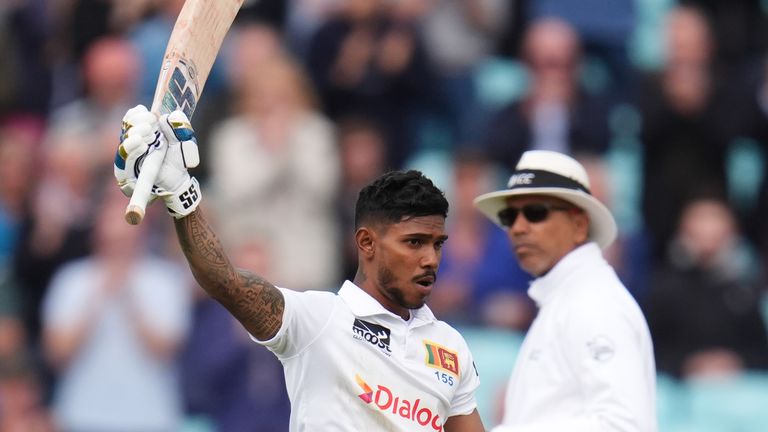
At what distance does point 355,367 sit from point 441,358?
41 cm

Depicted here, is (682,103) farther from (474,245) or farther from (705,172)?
(474,245)

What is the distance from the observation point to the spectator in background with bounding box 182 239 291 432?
1066cm

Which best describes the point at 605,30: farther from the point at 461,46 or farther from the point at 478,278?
the point at 478,278

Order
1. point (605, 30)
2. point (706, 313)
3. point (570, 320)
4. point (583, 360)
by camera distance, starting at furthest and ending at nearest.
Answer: point (605, 30), point (706, 313), point (570, 320), point (583, 360)

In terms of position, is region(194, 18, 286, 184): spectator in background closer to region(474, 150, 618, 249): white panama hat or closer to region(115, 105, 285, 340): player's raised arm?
region(474, 150, 618, 249): white panama hat

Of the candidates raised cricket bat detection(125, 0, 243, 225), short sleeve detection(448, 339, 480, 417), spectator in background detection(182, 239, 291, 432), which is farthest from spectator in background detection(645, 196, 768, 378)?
raised cricket bat detection(125, 0, 243, 225)

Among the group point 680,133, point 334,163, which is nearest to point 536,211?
point 334,163

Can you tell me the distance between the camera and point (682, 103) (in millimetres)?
12453

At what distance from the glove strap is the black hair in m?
0.76

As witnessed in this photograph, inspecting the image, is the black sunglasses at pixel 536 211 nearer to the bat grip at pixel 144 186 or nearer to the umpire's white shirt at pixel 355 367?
the umpire's white shirt at pixel 355 367

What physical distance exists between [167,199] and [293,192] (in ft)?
22.4

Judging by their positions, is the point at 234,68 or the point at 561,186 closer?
the point at 561,186

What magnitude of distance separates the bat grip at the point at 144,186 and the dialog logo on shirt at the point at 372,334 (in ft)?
3.36

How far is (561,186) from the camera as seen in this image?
7.20 metres
